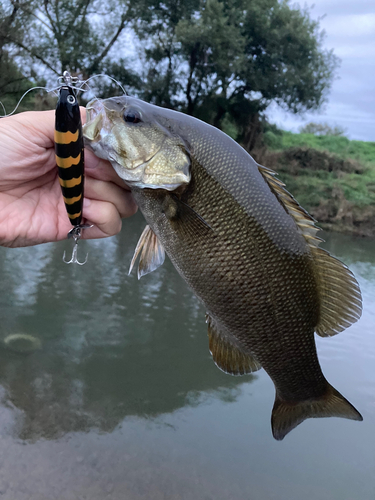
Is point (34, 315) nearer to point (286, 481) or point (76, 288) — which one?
point (76, 288)

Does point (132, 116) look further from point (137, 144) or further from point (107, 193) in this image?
point (107, 193)

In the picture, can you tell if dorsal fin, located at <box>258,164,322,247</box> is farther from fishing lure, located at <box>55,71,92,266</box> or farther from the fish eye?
fishing lure, located at <box>55,71,92,266</box>

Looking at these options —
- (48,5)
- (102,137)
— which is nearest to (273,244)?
(102,137)

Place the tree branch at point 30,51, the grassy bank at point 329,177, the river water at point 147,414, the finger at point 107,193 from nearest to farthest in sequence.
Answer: the finger at point 107,193, the river water at point 147,414, the grassy bank at point 329,177, the tree branch at point 30,51

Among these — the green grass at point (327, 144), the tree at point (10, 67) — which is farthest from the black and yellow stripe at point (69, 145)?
the green grass at point (327, 144)

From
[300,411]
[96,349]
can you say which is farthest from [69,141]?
[96,349]

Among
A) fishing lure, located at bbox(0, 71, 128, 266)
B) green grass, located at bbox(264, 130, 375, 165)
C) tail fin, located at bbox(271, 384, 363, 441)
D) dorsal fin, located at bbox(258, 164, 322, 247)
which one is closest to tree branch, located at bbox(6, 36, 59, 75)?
green grass, located at bbox(264, 130, 375, 165)

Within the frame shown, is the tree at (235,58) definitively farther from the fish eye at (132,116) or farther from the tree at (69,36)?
the fish eye at (132,116)
